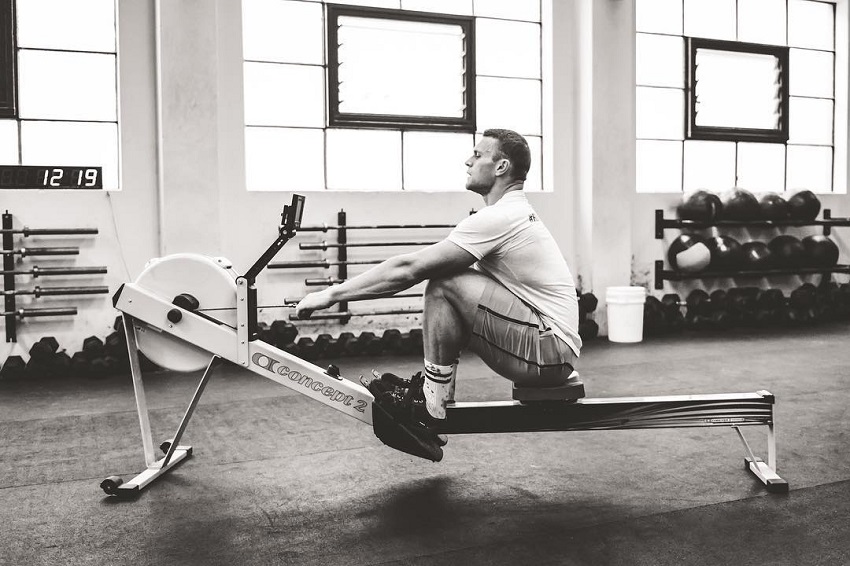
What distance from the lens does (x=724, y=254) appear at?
625cm

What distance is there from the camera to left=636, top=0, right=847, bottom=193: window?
662 centimetres

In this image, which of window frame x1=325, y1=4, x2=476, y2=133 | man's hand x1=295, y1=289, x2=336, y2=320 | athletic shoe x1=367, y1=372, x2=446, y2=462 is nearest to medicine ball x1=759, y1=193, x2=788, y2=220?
window frame x1=325, y1=4, x2=476, y2=133

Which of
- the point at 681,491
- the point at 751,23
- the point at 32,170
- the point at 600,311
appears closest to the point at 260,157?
the point at 32,170

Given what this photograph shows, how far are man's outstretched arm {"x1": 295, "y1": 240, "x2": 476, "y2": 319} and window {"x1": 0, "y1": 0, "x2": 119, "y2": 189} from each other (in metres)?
3.47

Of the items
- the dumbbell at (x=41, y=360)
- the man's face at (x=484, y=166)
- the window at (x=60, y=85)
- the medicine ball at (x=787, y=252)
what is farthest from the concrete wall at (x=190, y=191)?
the man's face at (x=484, y=166)

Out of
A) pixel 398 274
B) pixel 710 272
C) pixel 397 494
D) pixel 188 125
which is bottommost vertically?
pixel 397 494

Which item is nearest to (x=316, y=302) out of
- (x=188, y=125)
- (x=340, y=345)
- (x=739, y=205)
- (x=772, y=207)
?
(x=340, y=345)

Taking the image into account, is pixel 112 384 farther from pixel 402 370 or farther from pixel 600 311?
pixel 600 311

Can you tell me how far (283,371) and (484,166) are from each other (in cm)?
86

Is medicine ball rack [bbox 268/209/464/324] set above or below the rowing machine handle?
below

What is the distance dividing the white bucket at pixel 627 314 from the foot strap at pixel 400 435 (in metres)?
3.82

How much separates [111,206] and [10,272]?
2.34 feet

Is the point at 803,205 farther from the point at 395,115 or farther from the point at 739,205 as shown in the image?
the point at 395,115

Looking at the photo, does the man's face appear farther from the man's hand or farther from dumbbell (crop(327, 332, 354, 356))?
dumbbell (crop(327, 332, 354, 356))
